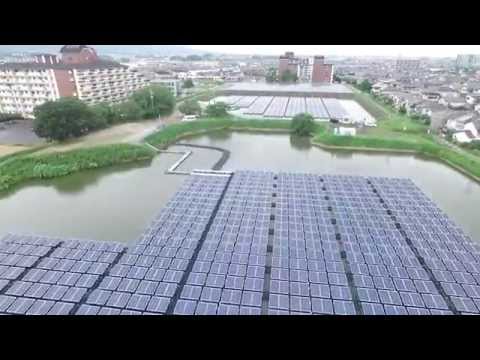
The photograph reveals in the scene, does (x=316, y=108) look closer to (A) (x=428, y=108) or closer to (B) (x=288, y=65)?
(A) (x=428, y=108)

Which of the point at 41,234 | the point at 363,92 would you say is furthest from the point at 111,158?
the point at 363,92

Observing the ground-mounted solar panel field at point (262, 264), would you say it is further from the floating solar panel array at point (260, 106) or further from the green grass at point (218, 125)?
the floating solar panel array at point (260, 106)

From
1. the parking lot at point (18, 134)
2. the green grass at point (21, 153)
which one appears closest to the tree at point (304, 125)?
the green grass at point (21, 153)

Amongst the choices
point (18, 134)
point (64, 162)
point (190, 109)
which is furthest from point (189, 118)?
point (18, 134)

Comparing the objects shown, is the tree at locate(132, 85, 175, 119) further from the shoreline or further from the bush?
the bush

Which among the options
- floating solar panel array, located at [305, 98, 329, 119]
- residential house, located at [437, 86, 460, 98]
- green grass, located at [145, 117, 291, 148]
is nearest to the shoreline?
green grass, located at [145, 117, 291, 148]
